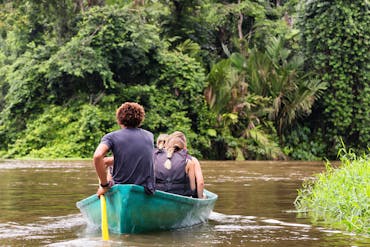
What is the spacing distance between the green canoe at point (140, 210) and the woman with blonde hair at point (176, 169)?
427 millimetres

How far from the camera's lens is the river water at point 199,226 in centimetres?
702

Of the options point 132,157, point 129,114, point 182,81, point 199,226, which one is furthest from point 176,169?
point 182,81

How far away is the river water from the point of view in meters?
7.02

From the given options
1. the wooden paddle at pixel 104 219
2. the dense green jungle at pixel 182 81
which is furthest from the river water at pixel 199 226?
the dense green jungle at pixel 182 81

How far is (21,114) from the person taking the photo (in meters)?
25.0

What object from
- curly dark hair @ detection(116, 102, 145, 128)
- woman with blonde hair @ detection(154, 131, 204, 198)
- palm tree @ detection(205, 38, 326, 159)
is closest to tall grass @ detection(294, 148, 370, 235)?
woman with blonde hair @ detection(154, 131, 204, 198)

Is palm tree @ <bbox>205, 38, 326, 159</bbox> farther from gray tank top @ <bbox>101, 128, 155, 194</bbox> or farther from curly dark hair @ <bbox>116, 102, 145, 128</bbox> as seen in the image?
curly dark hair @ <bbox>116, 102, 145, 128</bbox>

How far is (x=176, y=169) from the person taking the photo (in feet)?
27.3

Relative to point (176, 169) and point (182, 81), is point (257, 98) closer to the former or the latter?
point (182, 81)

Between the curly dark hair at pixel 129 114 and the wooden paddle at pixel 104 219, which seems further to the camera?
the curly dark hair at pixel 129 114

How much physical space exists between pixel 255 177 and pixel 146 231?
8.29m

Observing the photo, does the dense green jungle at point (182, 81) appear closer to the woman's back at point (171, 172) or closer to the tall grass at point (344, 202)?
the tall grass at point (344, 202)

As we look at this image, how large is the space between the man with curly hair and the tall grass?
223 cm

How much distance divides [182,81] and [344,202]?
16500 millimetres
